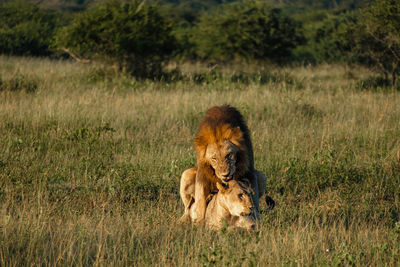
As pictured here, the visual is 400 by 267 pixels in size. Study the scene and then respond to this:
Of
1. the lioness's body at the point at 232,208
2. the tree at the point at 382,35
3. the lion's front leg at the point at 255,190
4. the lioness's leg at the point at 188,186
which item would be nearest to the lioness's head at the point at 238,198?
the lioness's body at the point at 232,208

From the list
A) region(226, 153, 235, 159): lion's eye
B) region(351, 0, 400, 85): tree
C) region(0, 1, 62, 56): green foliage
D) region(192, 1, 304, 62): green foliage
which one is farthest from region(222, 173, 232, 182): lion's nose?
region(192, 1, 304, 62): green foliage

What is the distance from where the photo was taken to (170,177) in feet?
19.5

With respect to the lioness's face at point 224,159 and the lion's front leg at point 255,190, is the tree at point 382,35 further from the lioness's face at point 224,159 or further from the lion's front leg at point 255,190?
the lioness's face at point 224,159

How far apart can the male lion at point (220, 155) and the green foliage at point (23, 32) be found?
14.4 meters

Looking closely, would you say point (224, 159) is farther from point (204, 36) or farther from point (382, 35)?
point (204, 36)

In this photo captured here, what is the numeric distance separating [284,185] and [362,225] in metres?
1.47

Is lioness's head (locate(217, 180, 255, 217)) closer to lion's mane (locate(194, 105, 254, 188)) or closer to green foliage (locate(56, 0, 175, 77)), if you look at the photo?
lion's mane (locate(194, 105, 254, 188))

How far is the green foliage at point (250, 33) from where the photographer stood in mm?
18875

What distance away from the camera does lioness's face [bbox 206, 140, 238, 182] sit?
3.53 metres

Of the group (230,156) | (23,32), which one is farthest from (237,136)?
(23,32)

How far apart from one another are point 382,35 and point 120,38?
8.18 metres

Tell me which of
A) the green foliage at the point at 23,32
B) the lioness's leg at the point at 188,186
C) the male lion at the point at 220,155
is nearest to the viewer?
the male lion at the point at 220,155

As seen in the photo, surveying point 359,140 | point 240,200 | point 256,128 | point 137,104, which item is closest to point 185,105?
point 137,104

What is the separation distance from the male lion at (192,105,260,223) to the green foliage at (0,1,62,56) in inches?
565
